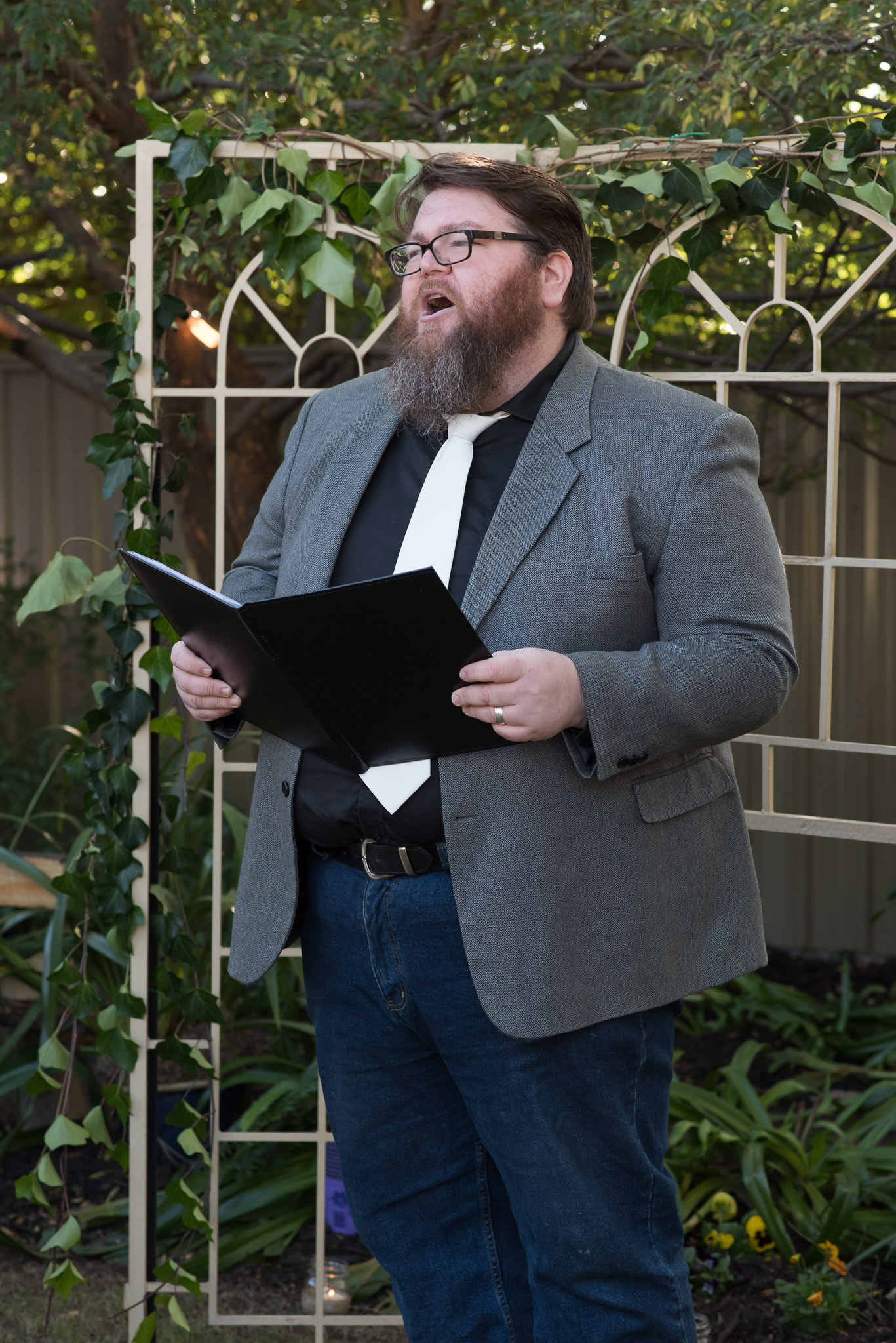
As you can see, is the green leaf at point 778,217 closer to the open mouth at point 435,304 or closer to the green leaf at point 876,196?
the green leaf at point 876,196

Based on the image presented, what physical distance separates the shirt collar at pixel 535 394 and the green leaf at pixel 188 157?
858 mm

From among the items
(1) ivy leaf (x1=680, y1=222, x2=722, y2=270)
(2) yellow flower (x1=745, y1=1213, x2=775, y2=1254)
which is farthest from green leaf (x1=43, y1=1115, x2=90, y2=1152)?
(1) ivy leaf (x1=680, y1=222, x2=722, y2=270)

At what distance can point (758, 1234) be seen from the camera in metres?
2.59

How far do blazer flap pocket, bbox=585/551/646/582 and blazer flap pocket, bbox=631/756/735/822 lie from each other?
0.86ft

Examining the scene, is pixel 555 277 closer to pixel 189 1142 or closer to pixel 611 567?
pixel 611 567

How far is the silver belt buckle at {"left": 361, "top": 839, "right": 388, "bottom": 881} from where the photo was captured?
1.60 m

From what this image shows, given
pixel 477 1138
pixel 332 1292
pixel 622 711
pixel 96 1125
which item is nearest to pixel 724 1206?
pixel 332 1292

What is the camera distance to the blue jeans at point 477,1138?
5.00 feet

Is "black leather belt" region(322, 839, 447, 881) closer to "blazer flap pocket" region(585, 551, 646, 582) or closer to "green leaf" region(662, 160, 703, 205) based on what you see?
"blazer flap pocket" region(585, 551, 646, 582)

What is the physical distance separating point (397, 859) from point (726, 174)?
51.2 inches

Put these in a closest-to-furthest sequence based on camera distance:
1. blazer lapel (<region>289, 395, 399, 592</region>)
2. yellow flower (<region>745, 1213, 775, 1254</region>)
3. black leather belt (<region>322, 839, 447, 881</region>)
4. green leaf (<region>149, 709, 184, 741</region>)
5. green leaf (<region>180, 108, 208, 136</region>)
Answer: black leather belt (<region>322, 839, 447, 881</region>) < blazer lapel (<region>289, 395, 399, 592</region>) < green leaf (<region>180, 108, 208, 136</region>) < green leaf (<region>149, 709, 184, 741</region>) < yellow flower (<region>745, 1213, 775, 1254</region>)

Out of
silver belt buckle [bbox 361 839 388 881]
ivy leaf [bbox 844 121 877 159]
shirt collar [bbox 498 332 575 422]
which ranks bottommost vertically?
silver belt buckle [bbox 361 839 388 881]

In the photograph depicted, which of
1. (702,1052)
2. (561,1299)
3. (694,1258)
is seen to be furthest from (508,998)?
(702,1052)

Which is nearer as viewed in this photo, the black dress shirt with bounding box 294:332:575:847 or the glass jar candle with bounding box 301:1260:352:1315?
the black dress shirt with bounding box 294:332:575:847
